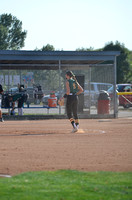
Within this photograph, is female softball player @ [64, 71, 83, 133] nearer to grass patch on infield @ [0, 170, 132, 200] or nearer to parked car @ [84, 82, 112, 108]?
grass patch on infield @ [0, 170, 132, 200]

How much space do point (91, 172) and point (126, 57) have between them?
236 feet

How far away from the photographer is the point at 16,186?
6871 millimetres

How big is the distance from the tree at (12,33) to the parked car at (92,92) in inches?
2406

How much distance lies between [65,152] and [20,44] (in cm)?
8016

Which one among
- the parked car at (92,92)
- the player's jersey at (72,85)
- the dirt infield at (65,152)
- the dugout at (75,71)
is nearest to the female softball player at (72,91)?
the player's jersey at (72,85)

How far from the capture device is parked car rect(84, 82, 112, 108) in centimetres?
2566

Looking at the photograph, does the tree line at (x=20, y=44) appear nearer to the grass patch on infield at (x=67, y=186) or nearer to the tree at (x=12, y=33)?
the tree at (x=12, y=33)

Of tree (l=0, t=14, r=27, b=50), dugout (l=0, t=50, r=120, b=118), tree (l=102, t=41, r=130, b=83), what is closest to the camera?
dugout (l=0, t=50, r=120, b=118)

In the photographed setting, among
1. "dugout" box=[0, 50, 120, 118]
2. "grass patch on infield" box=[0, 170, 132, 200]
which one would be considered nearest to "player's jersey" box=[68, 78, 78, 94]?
"grass patch on infield" box=[0, 170, 132, 200]

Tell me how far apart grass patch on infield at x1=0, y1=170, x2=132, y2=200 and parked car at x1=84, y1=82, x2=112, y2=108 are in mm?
17430

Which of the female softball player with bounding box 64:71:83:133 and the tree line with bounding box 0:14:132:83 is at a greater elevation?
the tree line with bounding box 0:14:132:83

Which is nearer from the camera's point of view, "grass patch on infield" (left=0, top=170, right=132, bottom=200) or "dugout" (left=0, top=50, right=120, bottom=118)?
"grass patch on infield" (left=0, top=170, right=132, bottom=200)

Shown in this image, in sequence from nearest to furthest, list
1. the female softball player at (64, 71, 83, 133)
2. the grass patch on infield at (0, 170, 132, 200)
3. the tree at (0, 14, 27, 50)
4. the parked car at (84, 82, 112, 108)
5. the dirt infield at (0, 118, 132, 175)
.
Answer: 1. the grass patch on infield at (0, 170, 132, 200)
2. the dirt infield at (0, 118, 132, 175)
3. the female softball player at (64, 71, 83, 133)
4. the parked car at (84, 82, 112, 108)
5. the tree at (0, 14, 27, 50)

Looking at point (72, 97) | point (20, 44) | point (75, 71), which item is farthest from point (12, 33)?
point (72, 97)
